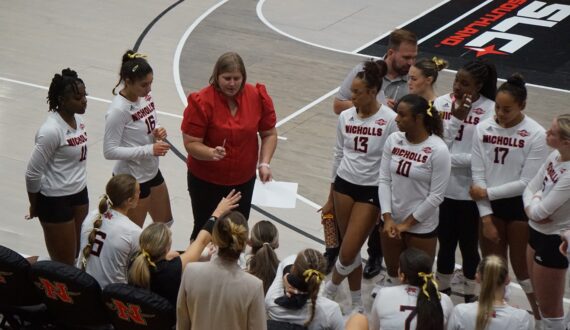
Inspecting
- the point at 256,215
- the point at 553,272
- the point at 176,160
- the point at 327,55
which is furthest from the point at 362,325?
the point at 327,55

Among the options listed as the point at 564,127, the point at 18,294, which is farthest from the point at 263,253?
the point at 564,127

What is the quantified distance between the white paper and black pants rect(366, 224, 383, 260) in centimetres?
84

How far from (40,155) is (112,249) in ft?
3.89

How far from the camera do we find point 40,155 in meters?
7.06

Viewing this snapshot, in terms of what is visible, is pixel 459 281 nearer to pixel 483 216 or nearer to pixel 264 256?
pixel 483 216

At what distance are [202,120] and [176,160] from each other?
3.50 metres

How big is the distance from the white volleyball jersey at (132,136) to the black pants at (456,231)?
7.81ft

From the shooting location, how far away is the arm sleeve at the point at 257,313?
5184mm

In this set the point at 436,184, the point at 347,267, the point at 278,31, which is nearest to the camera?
the point at 436,184

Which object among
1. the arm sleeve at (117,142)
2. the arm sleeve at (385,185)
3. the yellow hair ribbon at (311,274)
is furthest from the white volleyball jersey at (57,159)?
the yellow hair ribbon at (311,274)

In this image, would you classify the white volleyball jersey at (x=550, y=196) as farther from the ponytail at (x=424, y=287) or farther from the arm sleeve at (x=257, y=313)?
the arm sleeve at (x=257, y=313)

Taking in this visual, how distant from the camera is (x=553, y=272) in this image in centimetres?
662

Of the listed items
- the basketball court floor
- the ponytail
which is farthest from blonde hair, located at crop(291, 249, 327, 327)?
the basketball court floor

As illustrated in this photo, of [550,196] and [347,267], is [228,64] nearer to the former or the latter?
[347,267]
